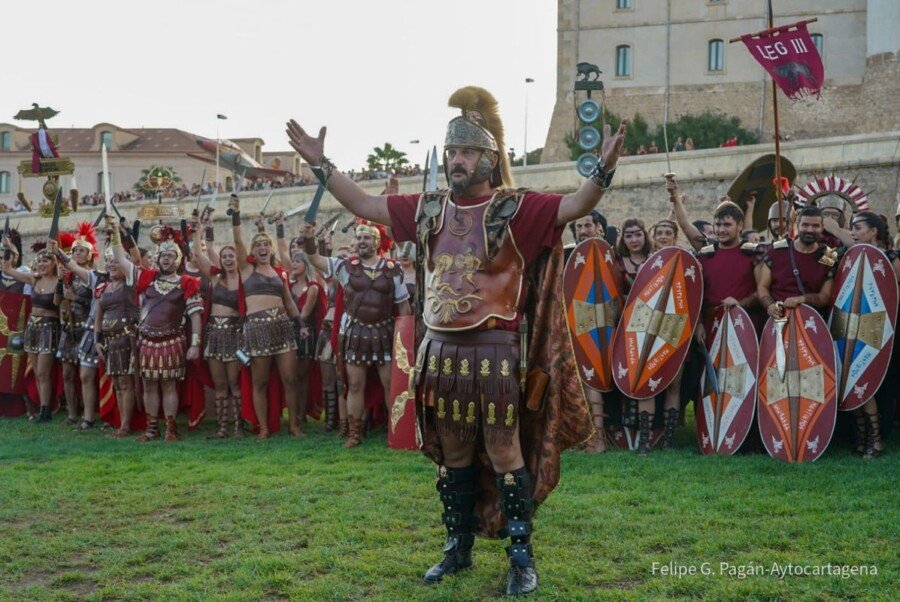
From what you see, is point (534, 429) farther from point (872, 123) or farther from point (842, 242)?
point (872, 123)

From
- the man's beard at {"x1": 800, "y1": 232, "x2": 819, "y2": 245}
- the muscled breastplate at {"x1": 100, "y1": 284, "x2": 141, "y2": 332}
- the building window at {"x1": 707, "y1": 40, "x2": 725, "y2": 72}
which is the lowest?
the muscled breastplate at {"x1": 100, "y1": 284, "x2": 141, "y2": 332}

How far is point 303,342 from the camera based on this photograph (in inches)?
369

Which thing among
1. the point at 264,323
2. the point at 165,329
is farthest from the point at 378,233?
the point at 165,329

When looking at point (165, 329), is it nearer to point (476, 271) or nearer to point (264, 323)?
point (264, 323)

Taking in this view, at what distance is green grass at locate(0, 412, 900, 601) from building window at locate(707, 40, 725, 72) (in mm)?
34974

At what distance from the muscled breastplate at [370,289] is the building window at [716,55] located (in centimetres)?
3439

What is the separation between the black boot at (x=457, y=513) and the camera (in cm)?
446

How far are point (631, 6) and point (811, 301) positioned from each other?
3613cm

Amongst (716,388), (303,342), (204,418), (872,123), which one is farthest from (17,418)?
(872,123)

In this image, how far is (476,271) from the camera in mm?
4293

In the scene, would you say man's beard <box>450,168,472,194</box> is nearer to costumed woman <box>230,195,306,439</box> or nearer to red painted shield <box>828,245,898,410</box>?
red painted shield <box>828,245,898,410</box>

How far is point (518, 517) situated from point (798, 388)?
3.05m

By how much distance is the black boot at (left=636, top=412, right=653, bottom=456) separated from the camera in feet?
24.1

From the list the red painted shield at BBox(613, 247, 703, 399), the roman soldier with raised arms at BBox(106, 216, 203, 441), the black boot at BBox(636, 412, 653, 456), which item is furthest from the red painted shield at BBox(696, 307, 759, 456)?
the roman soldier with raised arms at BBox(106, 216, 203, 441)
